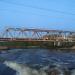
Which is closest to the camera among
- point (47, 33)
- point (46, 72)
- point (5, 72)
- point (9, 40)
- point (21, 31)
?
point (46, 72)

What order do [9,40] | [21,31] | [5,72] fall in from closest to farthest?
[5,72] < [9,40] < [21,31]

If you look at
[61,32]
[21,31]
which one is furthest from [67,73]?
[61,32]

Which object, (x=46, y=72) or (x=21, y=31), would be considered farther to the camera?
(x=21, y=31)

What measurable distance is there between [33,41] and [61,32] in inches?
280

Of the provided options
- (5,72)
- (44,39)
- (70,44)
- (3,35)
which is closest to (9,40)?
(3,35)

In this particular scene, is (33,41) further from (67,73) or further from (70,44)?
(67,73)

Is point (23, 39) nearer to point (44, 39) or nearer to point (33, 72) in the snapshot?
point (44, 39)

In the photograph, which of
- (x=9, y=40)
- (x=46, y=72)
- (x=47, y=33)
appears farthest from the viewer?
(x=47, y=33)

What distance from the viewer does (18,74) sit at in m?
8.41

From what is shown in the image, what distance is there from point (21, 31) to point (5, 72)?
106 feet

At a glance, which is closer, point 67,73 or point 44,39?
point 67,73

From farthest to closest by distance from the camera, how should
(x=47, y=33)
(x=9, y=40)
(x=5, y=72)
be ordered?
(x=47, y=33), (x=9, y=40), (x=5, y=72)

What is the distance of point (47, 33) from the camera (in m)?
43.5

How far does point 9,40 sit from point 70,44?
10182 mm
